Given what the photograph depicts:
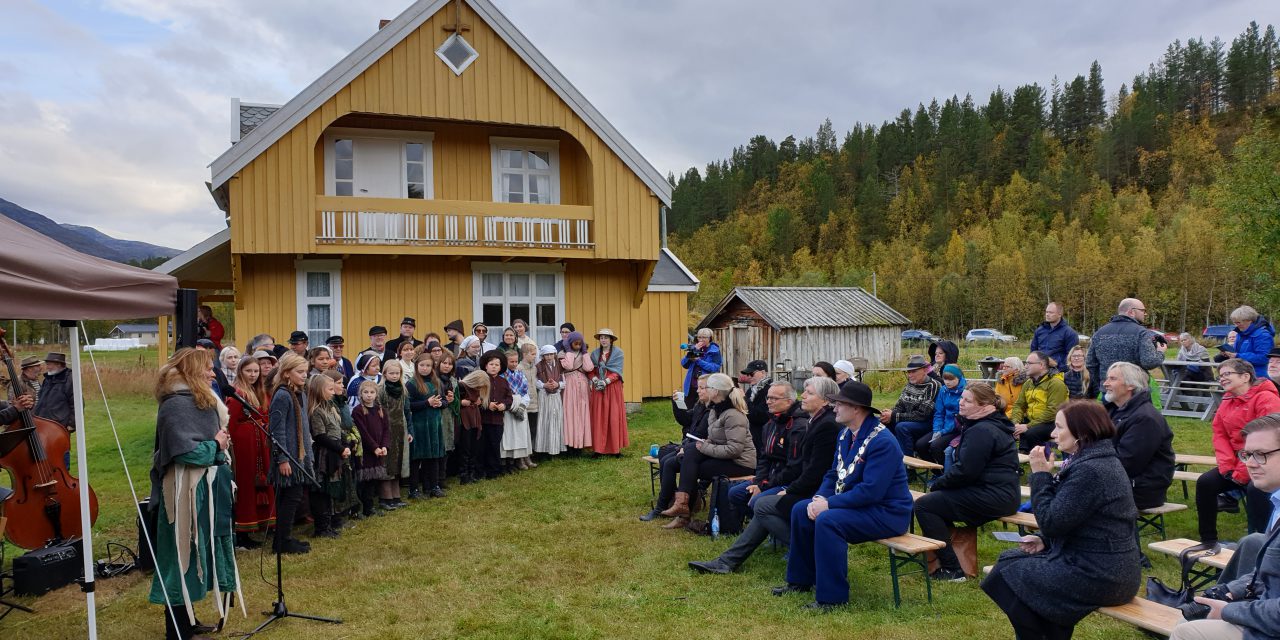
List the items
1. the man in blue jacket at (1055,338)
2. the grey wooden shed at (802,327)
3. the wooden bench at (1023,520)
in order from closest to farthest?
the wooden bench at (1023,520) → the man in blue jacket at (1055,338) → the grey wooden shed at (802,327)

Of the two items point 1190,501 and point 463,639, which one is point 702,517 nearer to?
point 463,639

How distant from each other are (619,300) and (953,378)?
8.55m

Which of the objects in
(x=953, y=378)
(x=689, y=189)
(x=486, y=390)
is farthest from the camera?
(x=689, y=189)

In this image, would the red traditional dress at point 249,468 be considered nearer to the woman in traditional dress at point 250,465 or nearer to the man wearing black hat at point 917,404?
the woman in traditional dress at point 250,465

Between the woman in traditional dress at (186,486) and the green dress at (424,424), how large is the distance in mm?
4020

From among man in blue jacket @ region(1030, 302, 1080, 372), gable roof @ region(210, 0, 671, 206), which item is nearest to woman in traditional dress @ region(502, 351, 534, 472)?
gable roof @ region(210, 0, 671, 206)

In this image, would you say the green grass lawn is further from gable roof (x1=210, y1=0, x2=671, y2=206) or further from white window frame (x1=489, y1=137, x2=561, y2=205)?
white window frame (x1=489, y1=137, x2=561, y2=205)

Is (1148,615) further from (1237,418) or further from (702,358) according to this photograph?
(702,358)

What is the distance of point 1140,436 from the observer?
5621 mm

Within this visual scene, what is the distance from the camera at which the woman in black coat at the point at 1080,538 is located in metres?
3.77

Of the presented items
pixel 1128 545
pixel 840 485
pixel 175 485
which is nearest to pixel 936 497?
pixel 840 485

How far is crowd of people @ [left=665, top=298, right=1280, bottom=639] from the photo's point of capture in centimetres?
378

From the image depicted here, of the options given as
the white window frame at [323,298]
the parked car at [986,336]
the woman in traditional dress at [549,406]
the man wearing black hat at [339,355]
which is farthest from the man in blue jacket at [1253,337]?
the parked car at [986,336]

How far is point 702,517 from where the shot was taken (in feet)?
25.4
